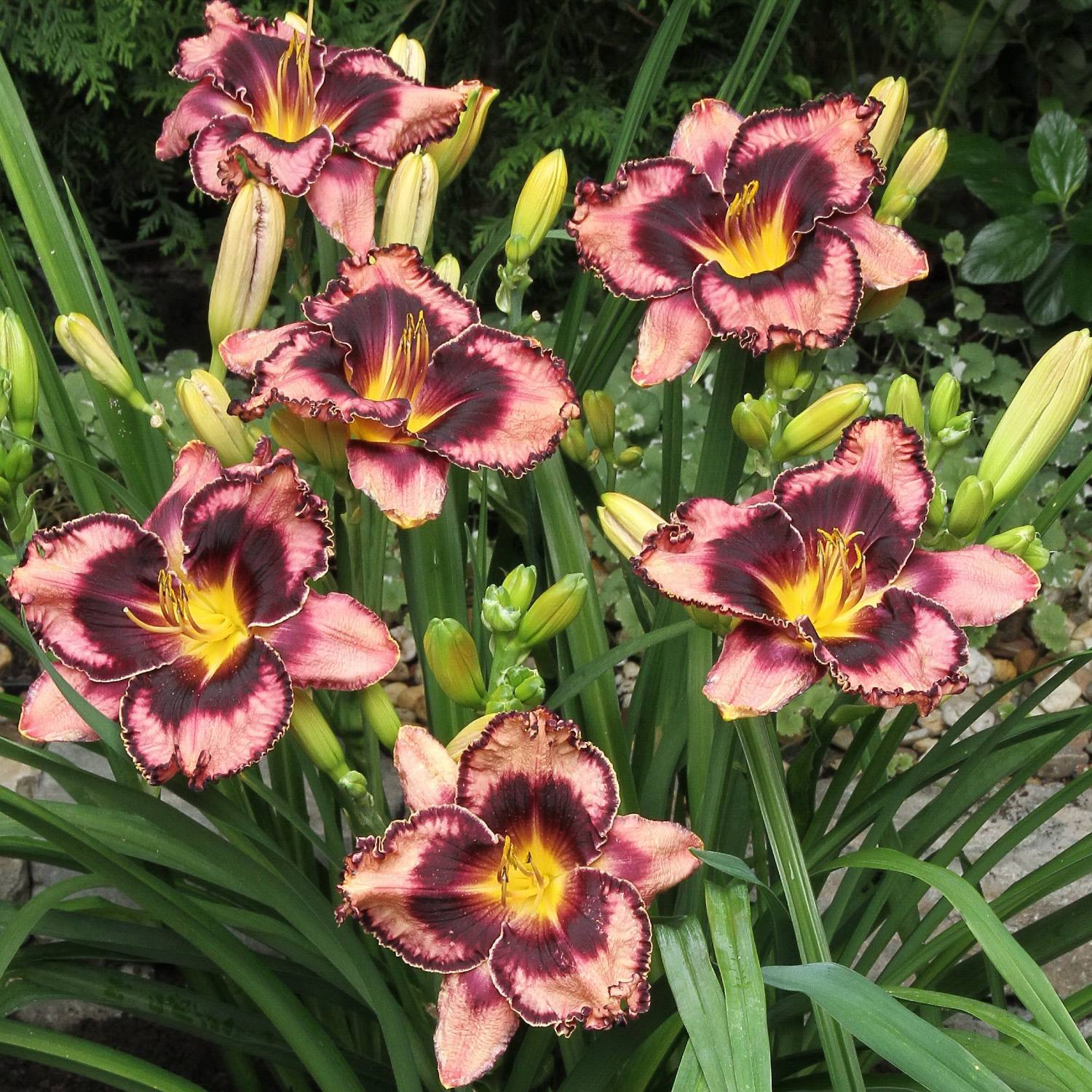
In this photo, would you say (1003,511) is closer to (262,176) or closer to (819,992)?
(819,992)

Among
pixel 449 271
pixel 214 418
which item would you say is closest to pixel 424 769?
pixel 214 418

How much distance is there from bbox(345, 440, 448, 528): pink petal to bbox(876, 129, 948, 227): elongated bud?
485mm

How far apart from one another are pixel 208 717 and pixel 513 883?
0.24m

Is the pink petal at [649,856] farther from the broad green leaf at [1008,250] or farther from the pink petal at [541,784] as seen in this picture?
the broad green leaf at [1008,250]

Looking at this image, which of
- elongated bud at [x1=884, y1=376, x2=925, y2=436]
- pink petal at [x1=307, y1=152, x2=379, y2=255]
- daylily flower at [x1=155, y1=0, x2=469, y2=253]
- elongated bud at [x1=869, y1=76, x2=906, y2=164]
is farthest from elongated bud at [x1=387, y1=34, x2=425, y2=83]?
elongated bud at [x1=884, y1=376, x2=925, y2=436]

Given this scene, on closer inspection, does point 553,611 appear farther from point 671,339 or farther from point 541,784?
point 671,339

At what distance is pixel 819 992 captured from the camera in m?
0.67

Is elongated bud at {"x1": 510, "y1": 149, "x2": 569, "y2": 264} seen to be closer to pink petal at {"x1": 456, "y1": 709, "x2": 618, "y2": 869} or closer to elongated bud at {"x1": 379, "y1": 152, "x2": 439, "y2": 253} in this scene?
elongated bud at {"x1": 379, "y1": 152, "x2": 439, "y2": 253}

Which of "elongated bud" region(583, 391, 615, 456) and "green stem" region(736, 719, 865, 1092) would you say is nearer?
"green stem" region(736, 719, 865, 1092)

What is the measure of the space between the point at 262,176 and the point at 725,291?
0.39 metres

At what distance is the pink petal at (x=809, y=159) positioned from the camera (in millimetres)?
967

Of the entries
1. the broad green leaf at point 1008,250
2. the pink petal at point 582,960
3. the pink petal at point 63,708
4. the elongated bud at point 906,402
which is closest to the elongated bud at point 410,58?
the elongated bud at point 906,402

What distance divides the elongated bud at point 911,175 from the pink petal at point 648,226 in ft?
0.56

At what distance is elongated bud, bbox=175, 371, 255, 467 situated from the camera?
0.88m
